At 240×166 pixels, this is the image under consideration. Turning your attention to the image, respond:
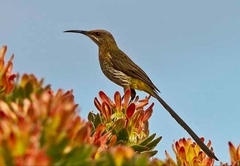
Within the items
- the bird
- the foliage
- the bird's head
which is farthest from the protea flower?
the bird's head

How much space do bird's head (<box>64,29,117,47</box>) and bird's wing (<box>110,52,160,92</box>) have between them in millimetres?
694

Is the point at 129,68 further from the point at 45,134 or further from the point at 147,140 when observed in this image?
the point at 45,134

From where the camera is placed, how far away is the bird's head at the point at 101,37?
9443 mm

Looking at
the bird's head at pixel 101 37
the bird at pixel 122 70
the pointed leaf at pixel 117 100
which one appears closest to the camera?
the pointed leaf at pixel 117 100

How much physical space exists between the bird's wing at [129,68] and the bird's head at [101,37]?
694 mm

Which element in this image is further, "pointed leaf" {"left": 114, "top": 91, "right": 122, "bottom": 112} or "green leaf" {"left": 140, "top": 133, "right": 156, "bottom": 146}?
"pointed leaf" {"left": 114, "top": 91, "right": 122, "bottom": 112}

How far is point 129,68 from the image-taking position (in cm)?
816

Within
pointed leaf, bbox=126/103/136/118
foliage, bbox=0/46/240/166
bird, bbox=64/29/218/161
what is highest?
Result: bird, bbox=64/29/218/161

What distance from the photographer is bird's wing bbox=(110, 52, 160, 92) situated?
7.83 m

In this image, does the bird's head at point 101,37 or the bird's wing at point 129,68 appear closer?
the bird's wing at point 129,68

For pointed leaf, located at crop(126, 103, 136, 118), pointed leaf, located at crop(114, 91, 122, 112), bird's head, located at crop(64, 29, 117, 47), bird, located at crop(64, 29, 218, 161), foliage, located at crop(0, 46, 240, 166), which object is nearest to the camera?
foliage, located at crop(0, 46, 240, 166)

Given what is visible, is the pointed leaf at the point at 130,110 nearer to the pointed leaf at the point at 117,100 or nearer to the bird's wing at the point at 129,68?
the pointed leaf at the point at 117,100

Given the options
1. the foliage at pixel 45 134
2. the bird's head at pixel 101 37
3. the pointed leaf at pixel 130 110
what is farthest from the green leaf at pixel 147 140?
the bird's head at pixel 101 37

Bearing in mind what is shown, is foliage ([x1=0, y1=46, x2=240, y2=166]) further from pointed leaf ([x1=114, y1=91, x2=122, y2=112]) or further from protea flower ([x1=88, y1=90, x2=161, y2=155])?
pointed leaf ([x1=114, y1=91, x2=122, y2=112])
